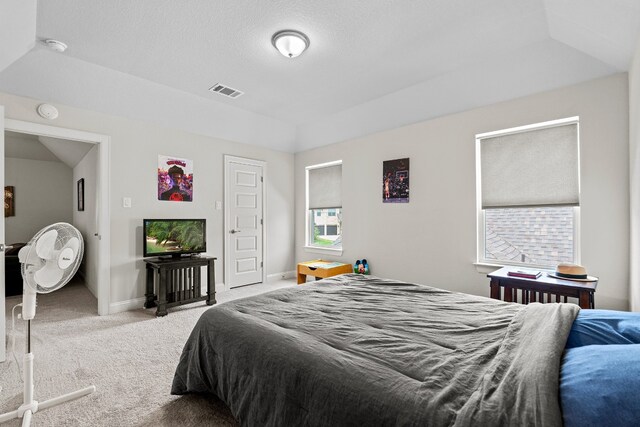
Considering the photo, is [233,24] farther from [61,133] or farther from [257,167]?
[257,167]

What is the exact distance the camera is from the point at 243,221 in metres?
4.86

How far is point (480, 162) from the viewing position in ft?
11.0

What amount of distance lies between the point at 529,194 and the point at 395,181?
4.95ft

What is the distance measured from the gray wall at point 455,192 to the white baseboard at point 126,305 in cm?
260

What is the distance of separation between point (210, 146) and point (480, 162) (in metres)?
3.63

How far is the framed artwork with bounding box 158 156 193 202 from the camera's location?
397 centimetres

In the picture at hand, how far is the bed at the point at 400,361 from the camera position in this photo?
0.88 m

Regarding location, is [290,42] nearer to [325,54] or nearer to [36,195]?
[325,54]

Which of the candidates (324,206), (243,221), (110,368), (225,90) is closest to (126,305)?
(110,368)

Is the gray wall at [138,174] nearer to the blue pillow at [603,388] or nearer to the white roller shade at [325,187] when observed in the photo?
the white roller shade at [325,187]

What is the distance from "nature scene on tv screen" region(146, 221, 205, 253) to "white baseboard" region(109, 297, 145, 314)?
69cm

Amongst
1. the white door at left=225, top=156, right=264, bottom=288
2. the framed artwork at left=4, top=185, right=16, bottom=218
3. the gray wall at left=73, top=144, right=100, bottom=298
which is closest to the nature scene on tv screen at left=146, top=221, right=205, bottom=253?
the white door at left=225, top=156, right=264, bottom=288

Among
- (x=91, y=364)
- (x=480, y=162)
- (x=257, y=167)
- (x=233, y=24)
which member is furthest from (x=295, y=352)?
(x=257, y=167)

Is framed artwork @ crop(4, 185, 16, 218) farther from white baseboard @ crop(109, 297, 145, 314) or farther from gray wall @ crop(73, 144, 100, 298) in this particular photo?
white baseboard @ crop(109, 297, 145, 314)
